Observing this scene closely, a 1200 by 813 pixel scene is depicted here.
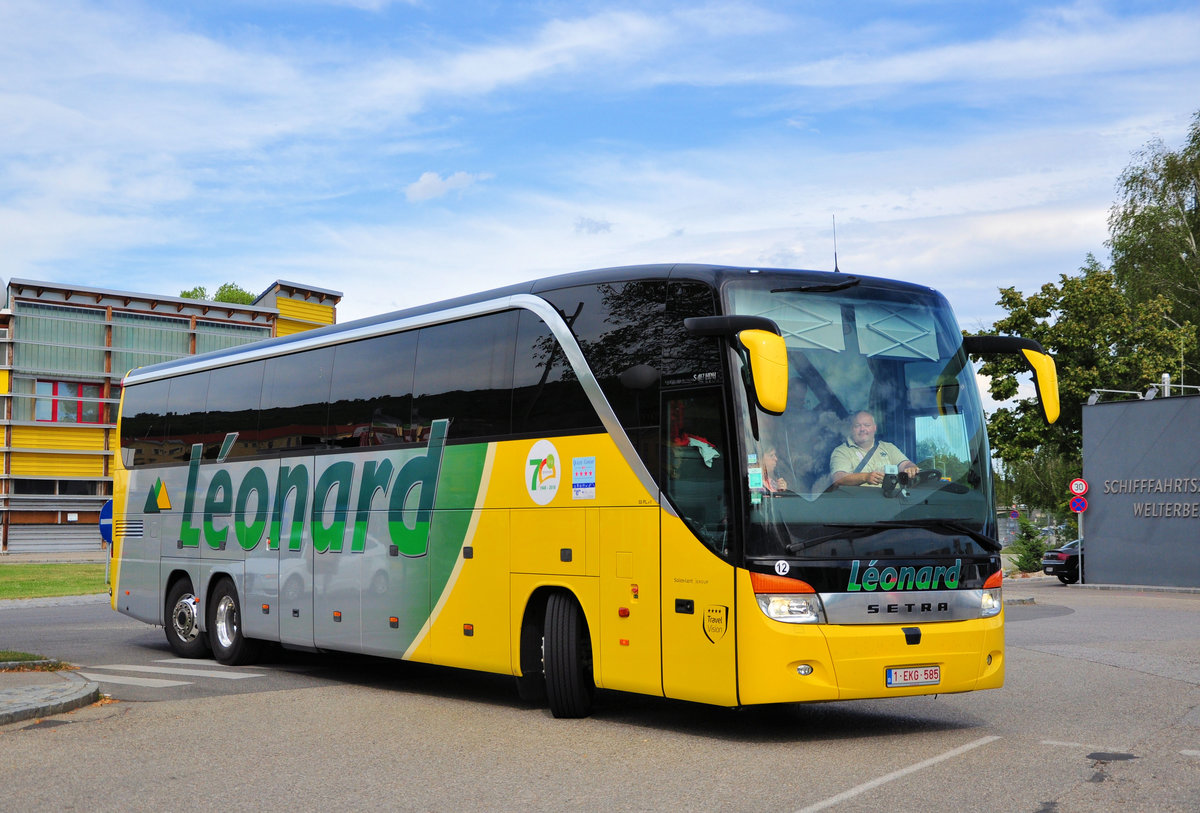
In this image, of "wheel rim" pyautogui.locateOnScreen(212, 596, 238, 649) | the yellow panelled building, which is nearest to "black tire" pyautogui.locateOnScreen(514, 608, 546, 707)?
"wheel rim" pyautogui.locateOnScreen(212, 596, 238, 649)

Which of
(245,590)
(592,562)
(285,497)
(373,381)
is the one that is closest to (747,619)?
(592,562)

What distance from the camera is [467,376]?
12219mm

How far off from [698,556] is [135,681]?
293 inches

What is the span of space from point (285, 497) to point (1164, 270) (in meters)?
47.9

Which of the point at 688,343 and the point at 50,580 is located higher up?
the point at 688,343

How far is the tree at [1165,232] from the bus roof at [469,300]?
44.9 meters

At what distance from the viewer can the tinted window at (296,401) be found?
47.3ft

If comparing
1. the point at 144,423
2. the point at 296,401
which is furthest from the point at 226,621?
the point at 144,423

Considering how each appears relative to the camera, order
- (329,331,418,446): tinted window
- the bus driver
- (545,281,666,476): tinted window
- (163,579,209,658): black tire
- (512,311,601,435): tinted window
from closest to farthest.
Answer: the bus driver
(545,281,666,476): tinted window
(512,311,601,435): tinted window
(329,331,418,446): tinted window
(163,579,209,658): black tire

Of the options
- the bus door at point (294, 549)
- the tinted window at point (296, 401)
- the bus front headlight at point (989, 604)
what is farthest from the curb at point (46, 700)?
the bus front headlight at point (989, 604)

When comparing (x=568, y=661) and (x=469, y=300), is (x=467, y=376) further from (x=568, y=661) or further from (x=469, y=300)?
(x=568, y=661)

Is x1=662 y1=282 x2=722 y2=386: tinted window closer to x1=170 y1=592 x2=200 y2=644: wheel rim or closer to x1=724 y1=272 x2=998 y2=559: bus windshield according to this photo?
x1=724 y1=272 x2=998 y2=559: bus windshield

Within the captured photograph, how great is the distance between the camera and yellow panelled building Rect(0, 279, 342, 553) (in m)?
47.4

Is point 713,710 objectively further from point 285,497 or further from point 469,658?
point 285,497
